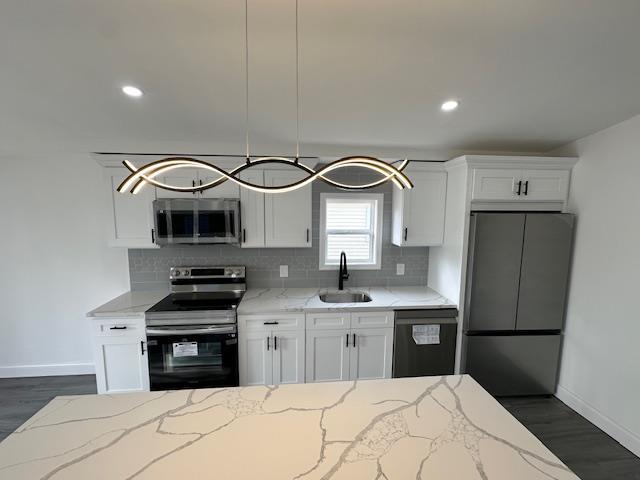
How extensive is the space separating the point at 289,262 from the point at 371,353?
1249mm

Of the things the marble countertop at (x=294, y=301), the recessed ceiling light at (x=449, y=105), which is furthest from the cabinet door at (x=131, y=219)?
the recessed ceiling light at (x=449, y=105)

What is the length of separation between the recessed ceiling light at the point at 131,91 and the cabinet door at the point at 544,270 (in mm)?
3171

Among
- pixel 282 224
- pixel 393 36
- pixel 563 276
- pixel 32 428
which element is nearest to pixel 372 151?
pixel 282 224

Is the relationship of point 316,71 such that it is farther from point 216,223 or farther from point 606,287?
point 606,287

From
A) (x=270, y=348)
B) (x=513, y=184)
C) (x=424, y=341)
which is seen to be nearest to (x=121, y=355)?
(x=270, y=348)

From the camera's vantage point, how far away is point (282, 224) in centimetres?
294

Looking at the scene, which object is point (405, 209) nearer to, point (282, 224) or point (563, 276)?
point (282, 224)

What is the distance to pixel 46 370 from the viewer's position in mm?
3148

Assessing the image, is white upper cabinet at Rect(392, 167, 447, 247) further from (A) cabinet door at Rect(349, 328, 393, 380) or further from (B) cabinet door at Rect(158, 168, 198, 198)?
(B) cabinet door at Rect(158, 168, 198, 198)

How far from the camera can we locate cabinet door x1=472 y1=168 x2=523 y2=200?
8.52 ft

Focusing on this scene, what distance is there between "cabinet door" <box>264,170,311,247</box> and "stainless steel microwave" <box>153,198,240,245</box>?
1.02 ft

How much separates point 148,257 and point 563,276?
13.1 ft

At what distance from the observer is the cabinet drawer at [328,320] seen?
2.67 metres

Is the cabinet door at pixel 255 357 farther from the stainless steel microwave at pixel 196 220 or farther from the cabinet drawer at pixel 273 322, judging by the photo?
the stainless steel microwave at pixel 196 220
